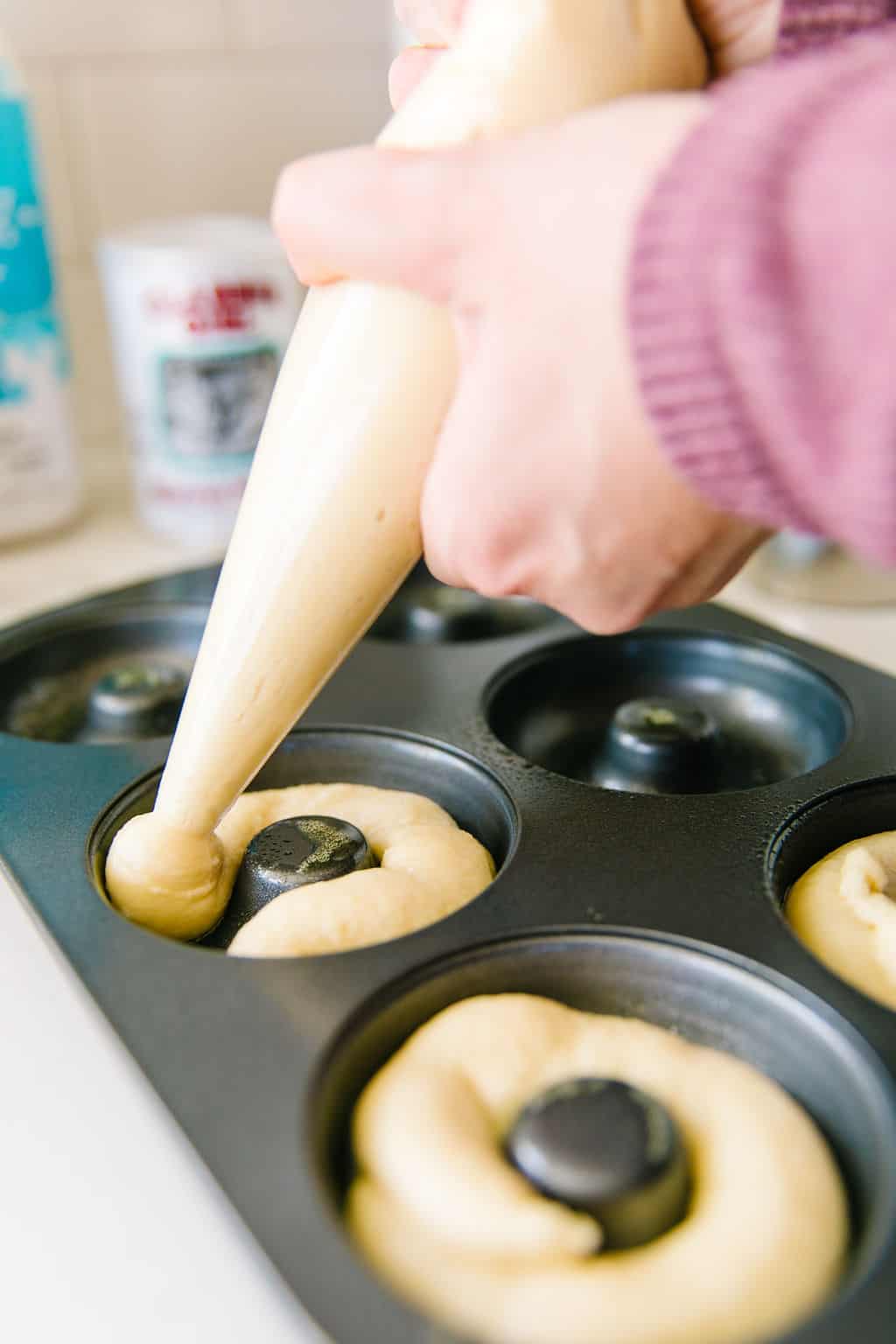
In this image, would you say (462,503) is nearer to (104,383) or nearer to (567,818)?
(567,818)

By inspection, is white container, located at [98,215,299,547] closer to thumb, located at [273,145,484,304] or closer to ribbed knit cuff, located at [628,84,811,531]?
thumb, located at [273,145,484,304]

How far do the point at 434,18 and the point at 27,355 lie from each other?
29.8 inches

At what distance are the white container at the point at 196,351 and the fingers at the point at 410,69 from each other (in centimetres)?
57

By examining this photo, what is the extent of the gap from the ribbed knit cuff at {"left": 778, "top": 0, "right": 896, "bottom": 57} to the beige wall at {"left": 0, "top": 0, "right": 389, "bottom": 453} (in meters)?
1.00

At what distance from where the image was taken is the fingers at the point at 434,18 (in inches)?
20.0

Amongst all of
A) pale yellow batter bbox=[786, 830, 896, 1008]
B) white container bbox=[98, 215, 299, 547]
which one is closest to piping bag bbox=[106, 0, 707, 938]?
pale yellow batter bbox=[786, 830, 896, 1008]

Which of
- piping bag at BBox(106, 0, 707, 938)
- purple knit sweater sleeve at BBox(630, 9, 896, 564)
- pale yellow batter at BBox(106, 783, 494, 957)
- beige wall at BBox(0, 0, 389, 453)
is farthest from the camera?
beige wall at BBox(0, 0, 389, 453)

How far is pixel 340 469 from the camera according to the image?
0.52 metres

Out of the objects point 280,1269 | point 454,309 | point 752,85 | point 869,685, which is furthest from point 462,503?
point 869,685

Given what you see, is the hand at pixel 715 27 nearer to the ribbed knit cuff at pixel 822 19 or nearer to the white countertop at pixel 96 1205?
the ribbed knit cuff at pixel 822 19

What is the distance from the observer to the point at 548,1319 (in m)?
0.39

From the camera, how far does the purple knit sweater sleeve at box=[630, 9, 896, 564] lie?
35 centimetres

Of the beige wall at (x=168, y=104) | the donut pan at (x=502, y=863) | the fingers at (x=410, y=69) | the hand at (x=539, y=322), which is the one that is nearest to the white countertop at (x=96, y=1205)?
the donut pan at (x=502, y=863)

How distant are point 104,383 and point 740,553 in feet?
3.64
